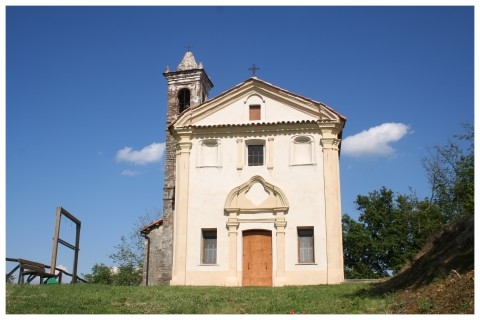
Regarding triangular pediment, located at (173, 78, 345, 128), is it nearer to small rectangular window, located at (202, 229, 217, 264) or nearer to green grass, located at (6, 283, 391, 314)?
small rectangular window, located at (202, 229, 217, 264)

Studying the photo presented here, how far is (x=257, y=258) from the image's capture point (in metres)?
21.5

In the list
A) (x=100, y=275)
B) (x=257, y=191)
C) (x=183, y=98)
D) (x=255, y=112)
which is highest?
(x=183, y=98)

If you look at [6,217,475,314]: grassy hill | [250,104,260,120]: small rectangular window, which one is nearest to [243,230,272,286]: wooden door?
[250,104,260,120]: small rectangular window

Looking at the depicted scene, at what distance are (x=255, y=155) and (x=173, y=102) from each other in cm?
829

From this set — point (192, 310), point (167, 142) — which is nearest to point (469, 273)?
point (192, 310)

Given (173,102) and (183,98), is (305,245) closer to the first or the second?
(173,102)

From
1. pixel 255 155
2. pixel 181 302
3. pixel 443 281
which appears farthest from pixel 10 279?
pixel 443 281

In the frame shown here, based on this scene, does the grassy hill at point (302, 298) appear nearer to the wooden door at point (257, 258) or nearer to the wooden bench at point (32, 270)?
the wooden bench at point (32, 270)

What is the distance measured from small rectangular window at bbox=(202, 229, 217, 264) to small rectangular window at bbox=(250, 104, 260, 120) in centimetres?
529

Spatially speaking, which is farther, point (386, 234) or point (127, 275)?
point (127, 275)

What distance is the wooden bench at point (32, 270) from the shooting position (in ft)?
55.7

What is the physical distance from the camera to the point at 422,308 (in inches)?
409

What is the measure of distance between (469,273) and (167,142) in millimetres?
19496

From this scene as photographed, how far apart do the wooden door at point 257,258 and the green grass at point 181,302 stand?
5.56 m
